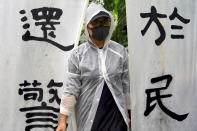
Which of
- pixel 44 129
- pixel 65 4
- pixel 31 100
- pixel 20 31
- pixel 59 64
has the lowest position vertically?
pixel 44 129

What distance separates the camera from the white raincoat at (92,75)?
138 inches

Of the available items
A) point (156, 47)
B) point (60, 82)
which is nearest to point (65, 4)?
point (60, 82)

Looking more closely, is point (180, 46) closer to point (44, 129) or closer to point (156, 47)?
point (156, 47)

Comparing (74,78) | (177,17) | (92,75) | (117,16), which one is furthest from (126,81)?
(117,16)

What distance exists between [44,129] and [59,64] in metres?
0.73

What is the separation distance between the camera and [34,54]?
13.5 feet

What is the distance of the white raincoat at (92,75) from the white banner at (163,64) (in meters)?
0.51

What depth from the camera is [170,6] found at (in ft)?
13.8

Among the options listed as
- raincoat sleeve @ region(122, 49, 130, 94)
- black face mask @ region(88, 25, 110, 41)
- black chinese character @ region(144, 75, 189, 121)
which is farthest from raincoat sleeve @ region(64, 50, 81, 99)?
black chinese character @ region(144, 75, 189, 121)

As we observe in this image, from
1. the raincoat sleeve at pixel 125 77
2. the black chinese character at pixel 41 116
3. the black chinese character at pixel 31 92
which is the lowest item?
the black chinese character at pixel 41 116

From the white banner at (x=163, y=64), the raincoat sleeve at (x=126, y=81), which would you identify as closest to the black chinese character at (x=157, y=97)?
the white banner at (x=163, y=64)

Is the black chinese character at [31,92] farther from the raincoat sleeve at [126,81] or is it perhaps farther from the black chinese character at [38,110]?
the raincoat sleeve at [126,81]

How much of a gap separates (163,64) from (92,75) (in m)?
1.07

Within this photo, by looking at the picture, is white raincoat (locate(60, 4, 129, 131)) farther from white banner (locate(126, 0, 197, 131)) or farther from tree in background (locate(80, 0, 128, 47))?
tree in background (locate(80, 0, 128, 47))
